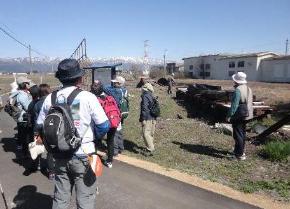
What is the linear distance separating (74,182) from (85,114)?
718 millimetres

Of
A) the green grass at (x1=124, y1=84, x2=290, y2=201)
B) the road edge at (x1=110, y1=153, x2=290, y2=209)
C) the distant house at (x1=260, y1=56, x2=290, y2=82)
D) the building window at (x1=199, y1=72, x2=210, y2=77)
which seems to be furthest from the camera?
the building window at (x1=199, y1=72, x2=210, y2=77)

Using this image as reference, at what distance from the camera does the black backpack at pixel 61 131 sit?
3703 millimetres

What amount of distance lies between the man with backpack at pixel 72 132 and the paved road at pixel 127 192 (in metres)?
1.79

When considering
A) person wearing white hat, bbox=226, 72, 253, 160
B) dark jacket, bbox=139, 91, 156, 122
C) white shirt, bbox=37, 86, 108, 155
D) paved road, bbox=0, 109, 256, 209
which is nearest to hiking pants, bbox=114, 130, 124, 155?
dark jacket, bbox=139, 91, 156, 122

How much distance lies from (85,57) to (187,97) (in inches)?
250

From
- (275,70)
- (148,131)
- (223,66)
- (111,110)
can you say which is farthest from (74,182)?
(223,66)

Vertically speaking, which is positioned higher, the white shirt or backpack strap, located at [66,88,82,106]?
backpack strap, located at [66,88,82,106]

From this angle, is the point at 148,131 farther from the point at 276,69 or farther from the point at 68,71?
the point at 276,69

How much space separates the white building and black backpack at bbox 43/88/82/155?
6109cm

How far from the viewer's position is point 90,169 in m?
3.94

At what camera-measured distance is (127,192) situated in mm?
6336

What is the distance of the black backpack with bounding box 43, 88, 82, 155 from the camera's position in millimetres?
3703

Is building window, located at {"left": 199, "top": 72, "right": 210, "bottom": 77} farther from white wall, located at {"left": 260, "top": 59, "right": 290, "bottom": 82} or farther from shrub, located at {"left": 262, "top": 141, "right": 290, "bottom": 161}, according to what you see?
shrub, located at {"left": 262, "top": 141, "right": 290, "bottom": 161}

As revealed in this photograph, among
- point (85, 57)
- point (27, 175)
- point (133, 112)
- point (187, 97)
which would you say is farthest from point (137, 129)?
point (187, 97)
